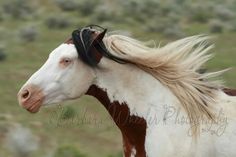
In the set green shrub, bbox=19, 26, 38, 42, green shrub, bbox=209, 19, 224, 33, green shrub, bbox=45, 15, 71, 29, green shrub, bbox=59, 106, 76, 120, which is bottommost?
green shrub, bbox=59, 106, 76, 120

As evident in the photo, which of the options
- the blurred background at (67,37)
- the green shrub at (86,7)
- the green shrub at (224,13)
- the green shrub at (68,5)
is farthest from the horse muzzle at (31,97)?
the green shrub at (68,5)

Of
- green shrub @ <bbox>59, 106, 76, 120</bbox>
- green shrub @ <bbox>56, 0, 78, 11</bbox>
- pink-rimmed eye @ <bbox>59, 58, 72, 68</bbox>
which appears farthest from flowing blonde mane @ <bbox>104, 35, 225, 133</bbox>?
green shrub @ <bbox>56, 0, 78, 11</bbox>

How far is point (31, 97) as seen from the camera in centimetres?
638

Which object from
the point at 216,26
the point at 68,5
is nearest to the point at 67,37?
the point at 216,26

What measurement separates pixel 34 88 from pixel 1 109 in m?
7.59

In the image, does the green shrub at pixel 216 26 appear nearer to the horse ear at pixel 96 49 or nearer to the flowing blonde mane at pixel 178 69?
the flowing blonde mane at pixel 178 69

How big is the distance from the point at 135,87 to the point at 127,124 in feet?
1.04

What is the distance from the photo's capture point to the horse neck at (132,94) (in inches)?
252

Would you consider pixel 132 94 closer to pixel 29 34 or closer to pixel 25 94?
pixel 25 94

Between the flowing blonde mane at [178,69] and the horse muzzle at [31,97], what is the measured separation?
68cm

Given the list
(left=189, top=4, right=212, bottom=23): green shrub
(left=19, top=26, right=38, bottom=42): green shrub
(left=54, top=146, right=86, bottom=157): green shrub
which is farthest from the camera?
(left=189, top=4, right=212, bottom=23): green shrub

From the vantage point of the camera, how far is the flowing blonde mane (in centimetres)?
634

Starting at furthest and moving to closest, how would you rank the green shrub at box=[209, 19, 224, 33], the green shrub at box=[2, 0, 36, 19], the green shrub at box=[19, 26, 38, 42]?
the green shrub at box=[2, 0, 36, 19], the green shrub at box=[209, 19, 224, 33], the green shrub at box=[19, 26, 38, 42]

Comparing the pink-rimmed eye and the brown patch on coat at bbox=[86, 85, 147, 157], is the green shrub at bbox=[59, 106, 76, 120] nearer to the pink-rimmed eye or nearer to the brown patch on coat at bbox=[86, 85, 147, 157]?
the brown patch on coat at bbox=[86, 85, 147, 157]
